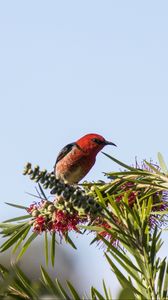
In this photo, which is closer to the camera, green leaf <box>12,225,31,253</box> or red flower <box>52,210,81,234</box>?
red flower <box>52,210,81,234</box>

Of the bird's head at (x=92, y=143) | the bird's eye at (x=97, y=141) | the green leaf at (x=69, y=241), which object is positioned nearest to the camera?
the green leaf at (x=69, y=241)

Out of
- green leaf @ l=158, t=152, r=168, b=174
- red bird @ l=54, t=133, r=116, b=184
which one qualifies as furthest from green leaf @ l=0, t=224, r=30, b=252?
red bird @ l=54, t=133, r=116, b=184

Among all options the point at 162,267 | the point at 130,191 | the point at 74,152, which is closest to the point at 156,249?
the point at 162,267

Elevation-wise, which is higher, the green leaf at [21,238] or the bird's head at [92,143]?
the bird's head at [92,143]

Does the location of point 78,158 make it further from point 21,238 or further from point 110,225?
point 110,225

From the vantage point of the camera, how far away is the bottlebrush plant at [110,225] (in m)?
1.50

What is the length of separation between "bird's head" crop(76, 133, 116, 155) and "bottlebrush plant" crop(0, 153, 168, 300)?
13.0 feet

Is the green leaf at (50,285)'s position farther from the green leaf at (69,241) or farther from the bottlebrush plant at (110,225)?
the green leaf at (69,241)

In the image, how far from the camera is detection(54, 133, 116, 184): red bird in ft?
21.6

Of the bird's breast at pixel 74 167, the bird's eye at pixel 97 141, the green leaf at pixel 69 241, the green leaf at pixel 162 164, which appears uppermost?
the bird's eye at pixel 97 141

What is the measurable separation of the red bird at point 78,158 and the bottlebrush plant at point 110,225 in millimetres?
3615

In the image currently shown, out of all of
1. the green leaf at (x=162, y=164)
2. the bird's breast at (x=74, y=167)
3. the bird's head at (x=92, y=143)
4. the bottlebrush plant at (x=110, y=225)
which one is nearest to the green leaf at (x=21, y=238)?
the bottlebrush plant at (x=110, y=225)

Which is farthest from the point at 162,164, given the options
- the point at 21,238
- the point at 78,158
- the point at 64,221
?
the point at 78,158

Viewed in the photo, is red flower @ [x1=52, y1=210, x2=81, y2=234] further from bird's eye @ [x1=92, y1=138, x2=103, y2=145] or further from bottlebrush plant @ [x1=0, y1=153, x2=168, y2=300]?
bird's eye @ [x1=92, y1=138, x2=103, y2=145]
